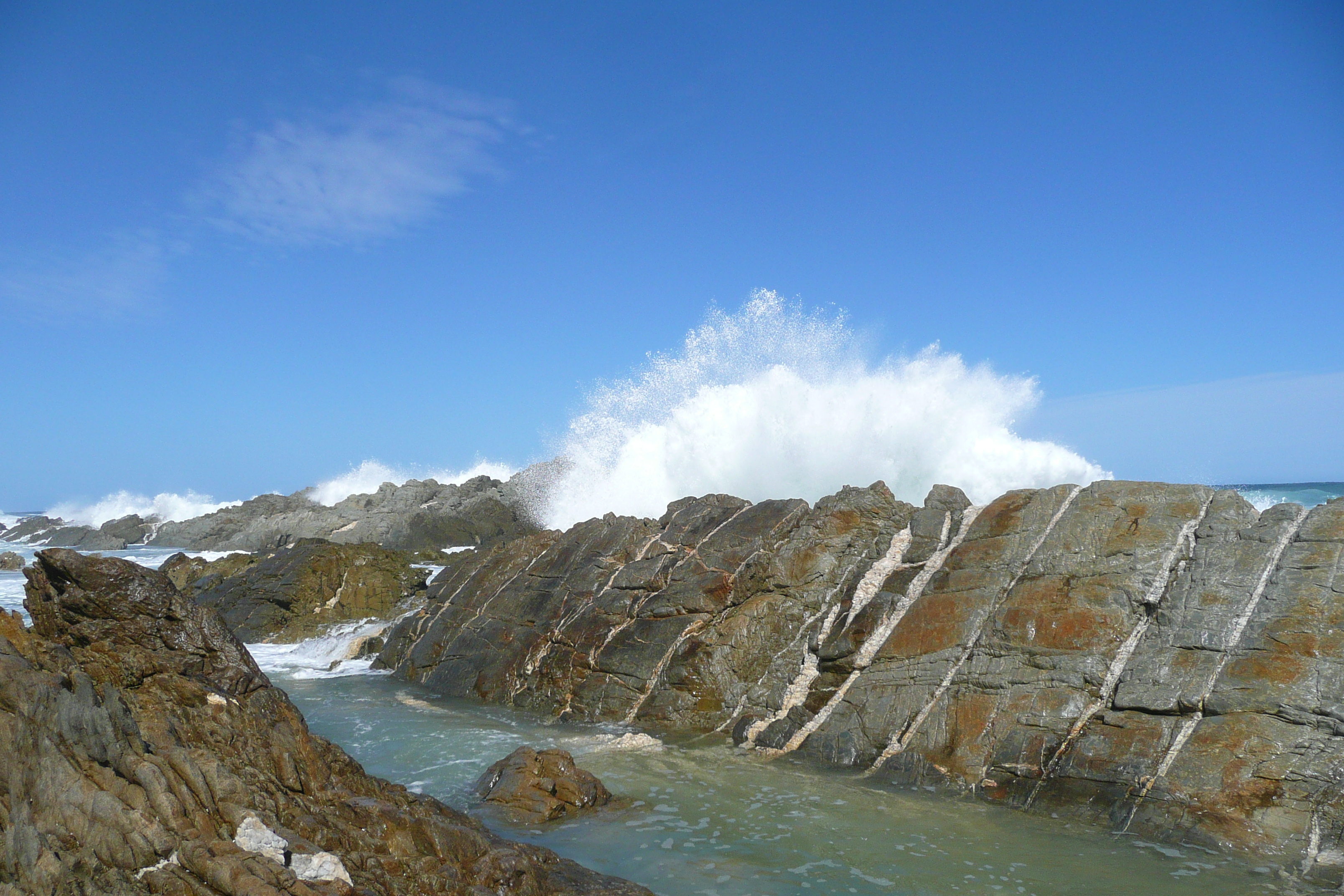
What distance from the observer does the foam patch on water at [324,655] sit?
59.4 ft

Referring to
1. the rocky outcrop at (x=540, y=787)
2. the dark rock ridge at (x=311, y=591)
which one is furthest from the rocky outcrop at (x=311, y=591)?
the rocky outcrop at (x=540, y=787)

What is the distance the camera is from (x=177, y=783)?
5.42 metres

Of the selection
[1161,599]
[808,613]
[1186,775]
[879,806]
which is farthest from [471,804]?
[1161,599]

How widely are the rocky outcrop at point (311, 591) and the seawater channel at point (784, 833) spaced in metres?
9.23

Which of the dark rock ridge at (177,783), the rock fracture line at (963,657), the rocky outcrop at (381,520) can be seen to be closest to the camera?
the dark rock ridge at (177,783)

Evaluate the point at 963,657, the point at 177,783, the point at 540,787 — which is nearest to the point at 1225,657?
the point at 963,657

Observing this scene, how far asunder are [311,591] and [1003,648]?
17637mm

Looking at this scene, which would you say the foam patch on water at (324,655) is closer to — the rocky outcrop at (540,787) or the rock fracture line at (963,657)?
the rocky outcrop at (540,787)

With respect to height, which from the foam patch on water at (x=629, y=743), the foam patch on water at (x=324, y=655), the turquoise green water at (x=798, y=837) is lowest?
the turquoise green water at (x=798, y=837)

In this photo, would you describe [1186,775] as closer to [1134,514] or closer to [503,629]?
[1134,514]

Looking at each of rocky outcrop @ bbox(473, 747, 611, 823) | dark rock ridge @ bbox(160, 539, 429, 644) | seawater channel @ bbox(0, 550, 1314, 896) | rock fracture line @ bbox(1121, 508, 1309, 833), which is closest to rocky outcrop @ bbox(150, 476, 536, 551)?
dark rock ridge @ bbox(160, 539, 429, 644)

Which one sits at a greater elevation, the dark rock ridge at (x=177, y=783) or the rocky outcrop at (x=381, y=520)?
Result: the rocky outcrop at (x=381, y=520)

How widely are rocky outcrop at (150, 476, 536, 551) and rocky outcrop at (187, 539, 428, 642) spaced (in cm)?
772

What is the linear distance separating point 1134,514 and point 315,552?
19.4 meters
